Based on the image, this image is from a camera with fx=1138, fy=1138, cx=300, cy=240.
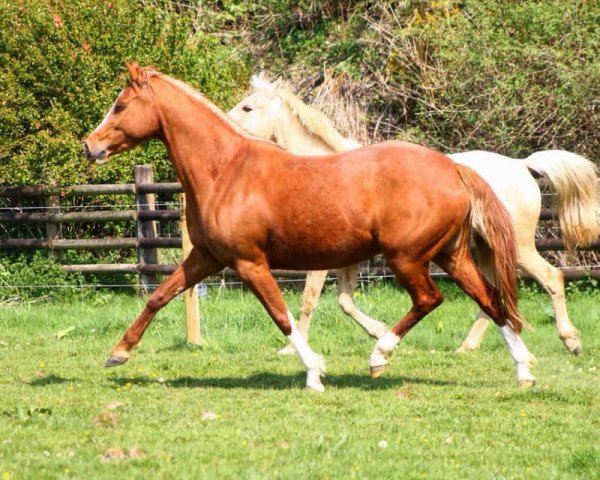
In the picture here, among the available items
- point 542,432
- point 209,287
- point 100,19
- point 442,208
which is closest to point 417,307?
point 442,208

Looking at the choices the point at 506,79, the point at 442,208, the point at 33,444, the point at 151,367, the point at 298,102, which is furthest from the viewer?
the point at 506,79

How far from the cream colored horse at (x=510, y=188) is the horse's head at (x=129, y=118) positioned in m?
2.45

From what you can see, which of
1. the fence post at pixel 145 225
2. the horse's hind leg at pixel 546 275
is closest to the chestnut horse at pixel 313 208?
the horse's hind leg at pixel 546 275

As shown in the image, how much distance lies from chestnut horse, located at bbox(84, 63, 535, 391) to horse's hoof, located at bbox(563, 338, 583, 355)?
1.96m

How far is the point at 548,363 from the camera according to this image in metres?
9.41

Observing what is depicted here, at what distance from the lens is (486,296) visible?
26.3 feet

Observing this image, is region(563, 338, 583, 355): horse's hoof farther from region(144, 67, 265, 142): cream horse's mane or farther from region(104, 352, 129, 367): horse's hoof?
region(104, 352, 129, 367): horse's hoof

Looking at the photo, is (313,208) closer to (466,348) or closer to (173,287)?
(173,287)

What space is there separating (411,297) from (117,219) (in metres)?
7.30

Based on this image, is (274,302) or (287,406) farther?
(274,302)

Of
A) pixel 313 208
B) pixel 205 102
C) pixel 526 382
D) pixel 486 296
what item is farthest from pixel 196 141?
pixel 526 382

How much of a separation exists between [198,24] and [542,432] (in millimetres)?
14977

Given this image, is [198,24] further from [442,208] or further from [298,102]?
[442,208]

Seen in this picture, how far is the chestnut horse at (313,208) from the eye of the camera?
7.75m
